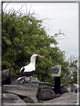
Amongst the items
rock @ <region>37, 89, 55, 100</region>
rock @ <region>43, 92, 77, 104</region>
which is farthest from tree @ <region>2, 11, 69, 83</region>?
rock @ <region>43, 92, 77, 104</region>

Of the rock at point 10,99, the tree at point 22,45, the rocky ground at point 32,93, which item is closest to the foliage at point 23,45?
the tree at point 22,45

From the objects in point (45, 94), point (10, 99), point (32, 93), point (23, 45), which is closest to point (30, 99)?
point (32, 93)

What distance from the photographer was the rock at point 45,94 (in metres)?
6.96

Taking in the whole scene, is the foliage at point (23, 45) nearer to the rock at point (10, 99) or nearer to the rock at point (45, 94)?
the rock at point (45, 94)

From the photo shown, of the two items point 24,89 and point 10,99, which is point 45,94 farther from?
point 10,99

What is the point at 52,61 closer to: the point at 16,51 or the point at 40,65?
the point at 40,65

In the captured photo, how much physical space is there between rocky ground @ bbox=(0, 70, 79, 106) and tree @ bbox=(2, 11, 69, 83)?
0.77 m

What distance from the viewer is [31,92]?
652 centimetres

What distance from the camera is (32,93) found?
21.4 feet

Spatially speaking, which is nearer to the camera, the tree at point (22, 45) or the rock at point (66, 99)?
the rock at point (66, 99)

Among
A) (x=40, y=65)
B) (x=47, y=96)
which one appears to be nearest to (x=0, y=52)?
(x=40, y=65)

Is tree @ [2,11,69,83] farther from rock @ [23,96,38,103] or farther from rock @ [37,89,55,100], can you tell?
rock @ [23,96,38,103]

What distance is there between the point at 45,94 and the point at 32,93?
25.5 inches

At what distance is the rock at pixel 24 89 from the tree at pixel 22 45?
1.26 m
